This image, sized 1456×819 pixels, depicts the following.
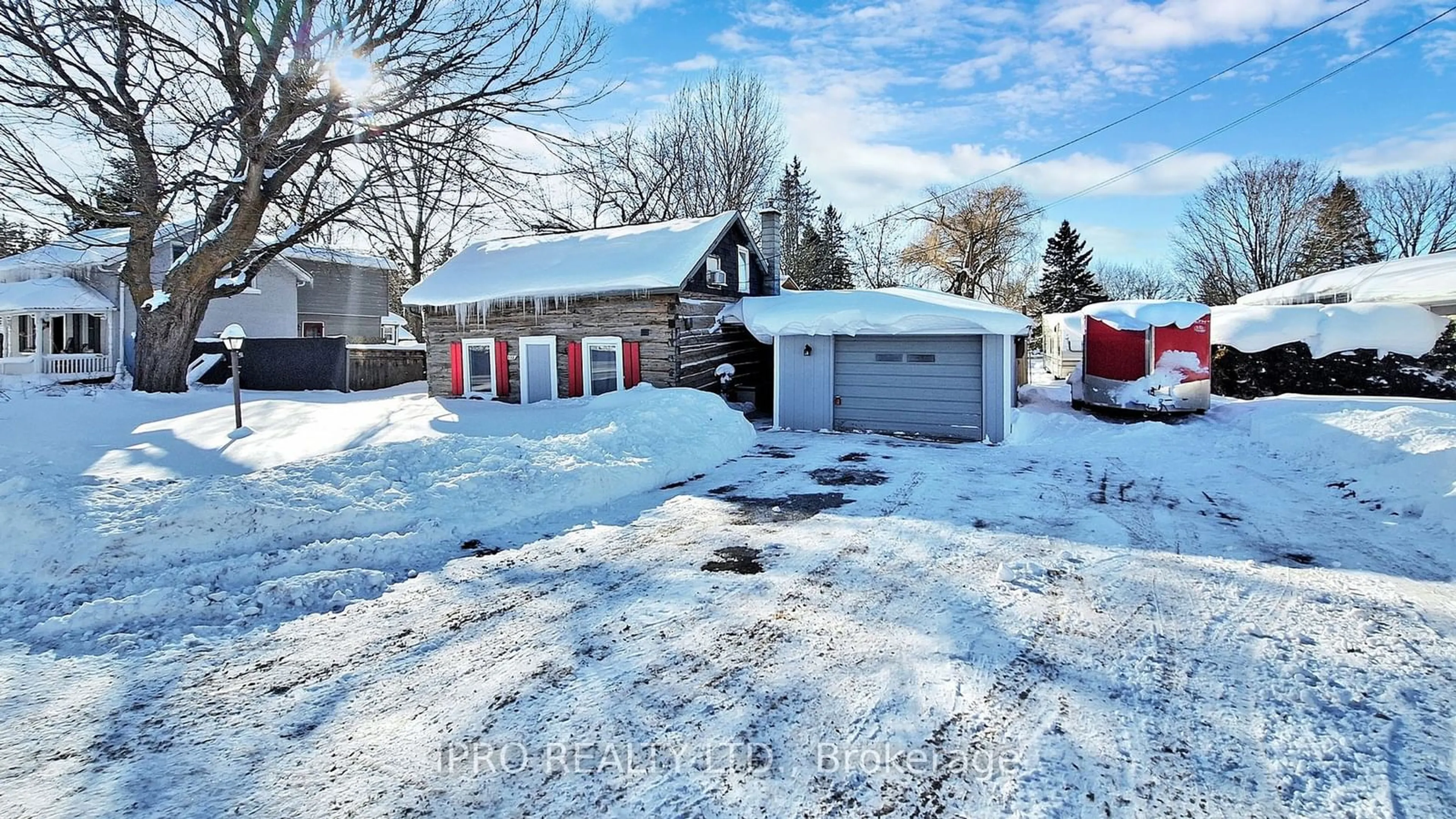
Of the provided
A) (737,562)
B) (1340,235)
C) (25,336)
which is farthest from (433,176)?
(1340,235)

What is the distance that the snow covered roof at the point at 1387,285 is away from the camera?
1521 centimetres

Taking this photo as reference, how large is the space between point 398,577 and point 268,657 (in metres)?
1.06

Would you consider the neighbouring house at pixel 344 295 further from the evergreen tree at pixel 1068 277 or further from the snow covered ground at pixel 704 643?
the evergreen tree at pixel 1068 277

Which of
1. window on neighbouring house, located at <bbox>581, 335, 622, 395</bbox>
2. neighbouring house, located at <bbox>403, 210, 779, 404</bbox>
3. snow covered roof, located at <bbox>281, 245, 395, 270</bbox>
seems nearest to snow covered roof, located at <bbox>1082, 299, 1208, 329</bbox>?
neighbouring house, located at <bbox>403, 210, 779, 404</bbox>

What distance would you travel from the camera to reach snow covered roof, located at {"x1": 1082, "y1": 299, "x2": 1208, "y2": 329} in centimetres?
1262

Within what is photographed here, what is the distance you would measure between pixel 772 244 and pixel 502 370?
6593 millimetres

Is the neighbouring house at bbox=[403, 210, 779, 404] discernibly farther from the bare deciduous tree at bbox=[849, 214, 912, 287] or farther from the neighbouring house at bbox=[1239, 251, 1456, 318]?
the bare deciduous tree at bbox=[849, 214, 912, 287]

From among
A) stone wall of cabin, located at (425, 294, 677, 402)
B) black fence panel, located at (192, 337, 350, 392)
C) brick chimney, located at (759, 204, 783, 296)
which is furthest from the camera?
black fence panel, located at (192, 337, 350, 392)

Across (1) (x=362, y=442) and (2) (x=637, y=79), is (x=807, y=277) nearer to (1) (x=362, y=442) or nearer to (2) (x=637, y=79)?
(2) (x=637, y=79)

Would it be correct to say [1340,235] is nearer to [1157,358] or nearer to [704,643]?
[1157,358]

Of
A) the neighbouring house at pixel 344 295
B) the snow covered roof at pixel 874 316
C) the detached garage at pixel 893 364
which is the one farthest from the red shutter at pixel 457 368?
the neighbouring house at pixel 344 295

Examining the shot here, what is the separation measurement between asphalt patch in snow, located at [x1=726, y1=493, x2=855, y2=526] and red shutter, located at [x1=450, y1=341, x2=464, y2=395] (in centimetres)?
943

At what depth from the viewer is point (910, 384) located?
11180 millimetres

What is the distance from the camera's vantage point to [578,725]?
2.50m
